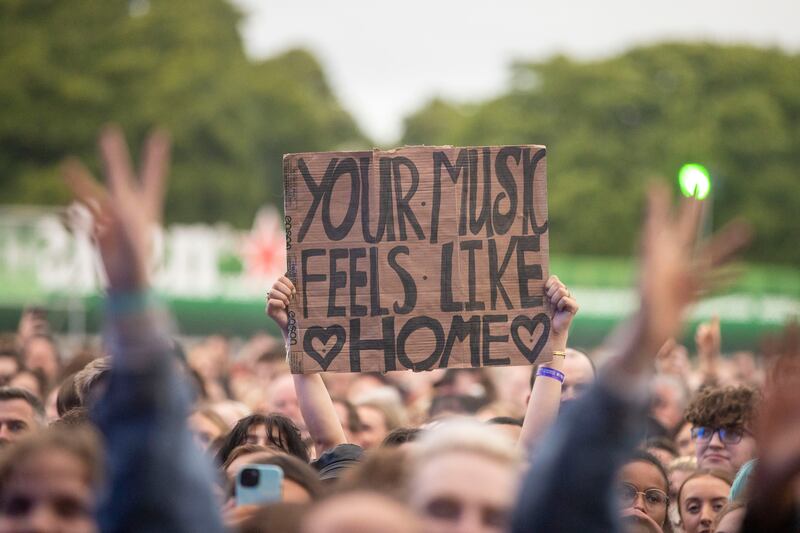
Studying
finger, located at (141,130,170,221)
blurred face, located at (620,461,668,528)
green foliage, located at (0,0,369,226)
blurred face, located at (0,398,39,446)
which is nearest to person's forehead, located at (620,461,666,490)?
blurred face, located at (620,461,668,528)

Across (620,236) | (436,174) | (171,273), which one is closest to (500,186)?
(436,174)

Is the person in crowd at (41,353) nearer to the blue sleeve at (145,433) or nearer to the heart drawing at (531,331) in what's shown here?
the heart drawing at (531,331)

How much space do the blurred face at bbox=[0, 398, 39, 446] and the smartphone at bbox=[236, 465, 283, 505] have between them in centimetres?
236

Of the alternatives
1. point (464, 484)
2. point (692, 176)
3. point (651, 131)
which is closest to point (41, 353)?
point (692, 176)

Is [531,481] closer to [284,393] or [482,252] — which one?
[482,252]

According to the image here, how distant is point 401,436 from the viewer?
17.1ft

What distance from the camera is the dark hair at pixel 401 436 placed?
5.12m

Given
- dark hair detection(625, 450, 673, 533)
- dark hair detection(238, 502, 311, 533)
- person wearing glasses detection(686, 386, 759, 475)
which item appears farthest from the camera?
person wearing glasses detection(686, 386, 759, 475)

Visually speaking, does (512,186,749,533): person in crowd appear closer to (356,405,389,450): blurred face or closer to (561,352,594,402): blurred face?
(561,352,594,402): blurred face

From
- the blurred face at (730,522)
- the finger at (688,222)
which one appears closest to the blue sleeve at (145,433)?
the finger at (688,222)

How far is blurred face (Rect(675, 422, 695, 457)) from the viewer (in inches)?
298

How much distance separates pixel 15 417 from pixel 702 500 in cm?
301

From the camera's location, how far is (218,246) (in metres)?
33.2

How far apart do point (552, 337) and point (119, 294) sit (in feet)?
8.39
